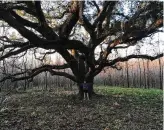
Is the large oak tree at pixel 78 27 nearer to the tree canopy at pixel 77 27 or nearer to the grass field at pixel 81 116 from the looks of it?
the tree canopy at pixel 77 27

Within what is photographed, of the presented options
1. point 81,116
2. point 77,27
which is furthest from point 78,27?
point 81,116

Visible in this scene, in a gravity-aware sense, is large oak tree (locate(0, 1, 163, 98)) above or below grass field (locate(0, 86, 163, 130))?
above

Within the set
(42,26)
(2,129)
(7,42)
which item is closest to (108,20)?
(42,26)

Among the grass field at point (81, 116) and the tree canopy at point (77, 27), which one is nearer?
the grass field at point (81, 116)

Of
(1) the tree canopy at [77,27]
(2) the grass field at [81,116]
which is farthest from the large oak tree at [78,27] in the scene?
(2) the grass field at [81,116]

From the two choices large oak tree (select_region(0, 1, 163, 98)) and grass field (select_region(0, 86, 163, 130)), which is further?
large oak tree (select_region(0, 1, 163, 98))

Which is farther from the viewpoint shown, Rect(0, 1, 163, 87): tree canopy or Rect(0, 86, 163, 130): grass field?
Rect(0, 1, 163, 87): tree canopy

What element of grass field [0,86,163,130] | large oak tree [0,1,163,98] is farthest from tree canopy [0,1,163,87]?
grass field [0,86,163,130]

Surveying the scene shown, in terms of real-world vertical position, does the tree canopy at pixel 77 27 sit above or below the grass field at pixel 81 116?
above

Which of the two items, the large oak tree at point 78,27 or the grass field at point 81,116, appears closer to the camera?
the grass field at point 81,116

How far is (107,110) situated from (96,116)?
47.5 inches

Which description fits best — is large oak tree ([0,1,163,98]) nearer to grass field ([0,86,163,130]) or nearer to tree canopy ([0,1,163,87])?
tree canopy ([0,1,163,87])

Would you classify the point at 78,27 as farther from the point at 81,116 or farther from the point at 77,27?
the point at 81,116

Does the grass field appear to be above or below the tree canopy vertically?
below
